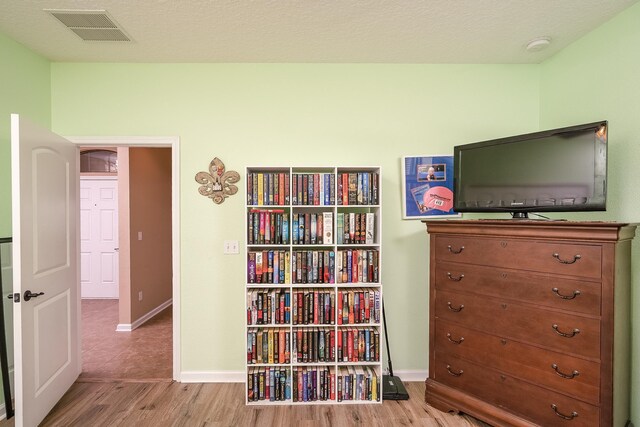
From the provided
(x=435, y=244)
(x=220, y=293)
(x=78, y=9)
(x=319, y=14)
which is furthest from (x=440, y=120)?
(x=78, y=9)

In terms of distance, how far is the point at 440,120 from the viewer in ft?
8.41

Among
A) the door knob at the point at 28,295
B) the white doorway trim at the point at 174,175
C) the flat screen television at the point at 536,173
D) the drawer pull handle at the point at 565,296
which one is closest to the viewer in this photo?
the drawer pull handle at the point at 565,296

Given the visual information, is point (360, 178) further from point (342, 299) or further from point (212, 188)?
point (212, 188)

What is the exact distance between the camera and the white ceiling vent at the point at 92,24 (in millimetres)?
1887

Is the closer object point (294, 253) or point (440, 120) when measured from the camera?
point (294, 253)

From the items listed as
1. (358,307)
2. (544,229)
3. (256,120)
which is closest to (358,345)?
(358,307)

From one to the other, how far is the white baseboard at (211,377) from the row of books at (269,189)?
145cm

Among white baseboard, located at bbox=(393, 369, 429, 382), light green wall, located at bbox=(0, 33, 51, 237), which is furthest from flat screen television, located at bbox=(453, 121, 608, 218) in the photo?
light green wall, located at bbox=(0, 33, 51, 237)

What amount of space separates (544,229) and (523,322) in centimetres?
56

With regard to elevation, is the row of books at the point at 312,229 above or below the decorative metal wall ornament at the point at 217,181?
below

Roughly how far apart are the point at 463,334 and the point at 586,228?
0.95 metres

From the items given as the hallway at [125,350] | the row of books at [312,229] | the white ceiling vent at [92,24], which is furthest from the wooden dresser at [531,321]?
the white ceiling vent at [92,24]

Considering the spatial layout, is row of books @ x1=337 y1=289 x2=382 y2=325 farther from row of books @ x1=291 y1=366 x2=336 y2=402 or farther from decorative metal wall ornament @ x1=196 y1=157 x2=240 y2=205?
decorative metal wall ornament @ x1=196 y1=157 x2=240 y2=205

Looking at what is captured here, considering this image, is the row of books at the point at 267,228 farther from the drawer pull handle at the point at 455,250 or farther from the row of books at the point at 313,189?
the drawer pull handle at the point at 455,250
